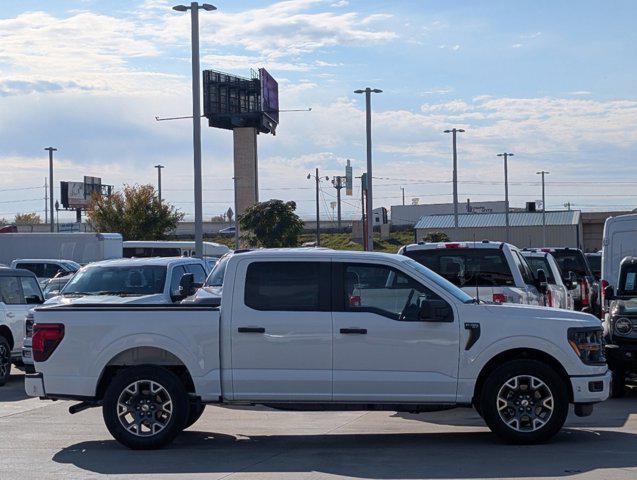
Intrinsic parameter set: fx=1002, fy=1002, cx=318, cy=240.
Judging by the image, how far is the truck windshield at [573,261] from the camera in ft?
91.1

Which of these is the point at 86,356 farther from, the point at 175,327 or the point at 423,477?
the point at 423,477

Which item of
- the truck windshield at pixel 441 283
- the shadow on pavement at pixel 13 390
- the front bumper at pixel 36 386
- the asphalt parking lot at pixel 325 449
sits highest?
the truck windshield at pixel 441 283

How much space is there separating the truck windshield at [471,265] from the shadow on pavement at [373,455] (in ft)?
13.4

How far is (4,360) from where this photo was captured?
17.0m

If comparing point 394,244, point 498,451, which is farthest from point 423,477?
point 394,244

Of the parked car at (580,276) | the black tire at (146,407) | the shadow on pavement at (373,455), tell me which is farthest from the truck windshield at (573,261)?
the black tire at (146,407)

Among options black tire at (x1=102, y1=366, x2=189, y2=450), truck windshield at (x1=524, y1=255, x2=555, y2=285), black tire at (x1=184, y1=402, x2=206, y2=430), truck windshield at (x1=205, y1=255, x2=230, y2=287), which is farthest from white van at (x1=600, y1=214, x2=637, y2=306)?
black tire at (x1=102, y1=366, x2=189, y2=450)

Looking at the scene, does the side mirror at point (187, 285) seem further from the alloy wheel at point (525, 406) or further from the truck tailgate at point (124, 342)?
the alloy wheel at point (525, 406)

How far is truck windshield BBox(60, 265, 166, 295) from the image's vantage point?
1753 centimetres

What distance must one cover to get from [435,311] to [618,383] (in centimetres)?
487

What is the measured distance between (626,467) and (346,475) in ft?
8.29

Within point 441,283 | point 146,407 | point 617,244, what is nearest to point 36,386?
point 146,407

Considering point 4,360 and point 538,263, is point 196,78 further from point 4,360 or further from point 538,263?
point 4,360

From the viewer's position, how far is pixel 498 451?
32.6ft
